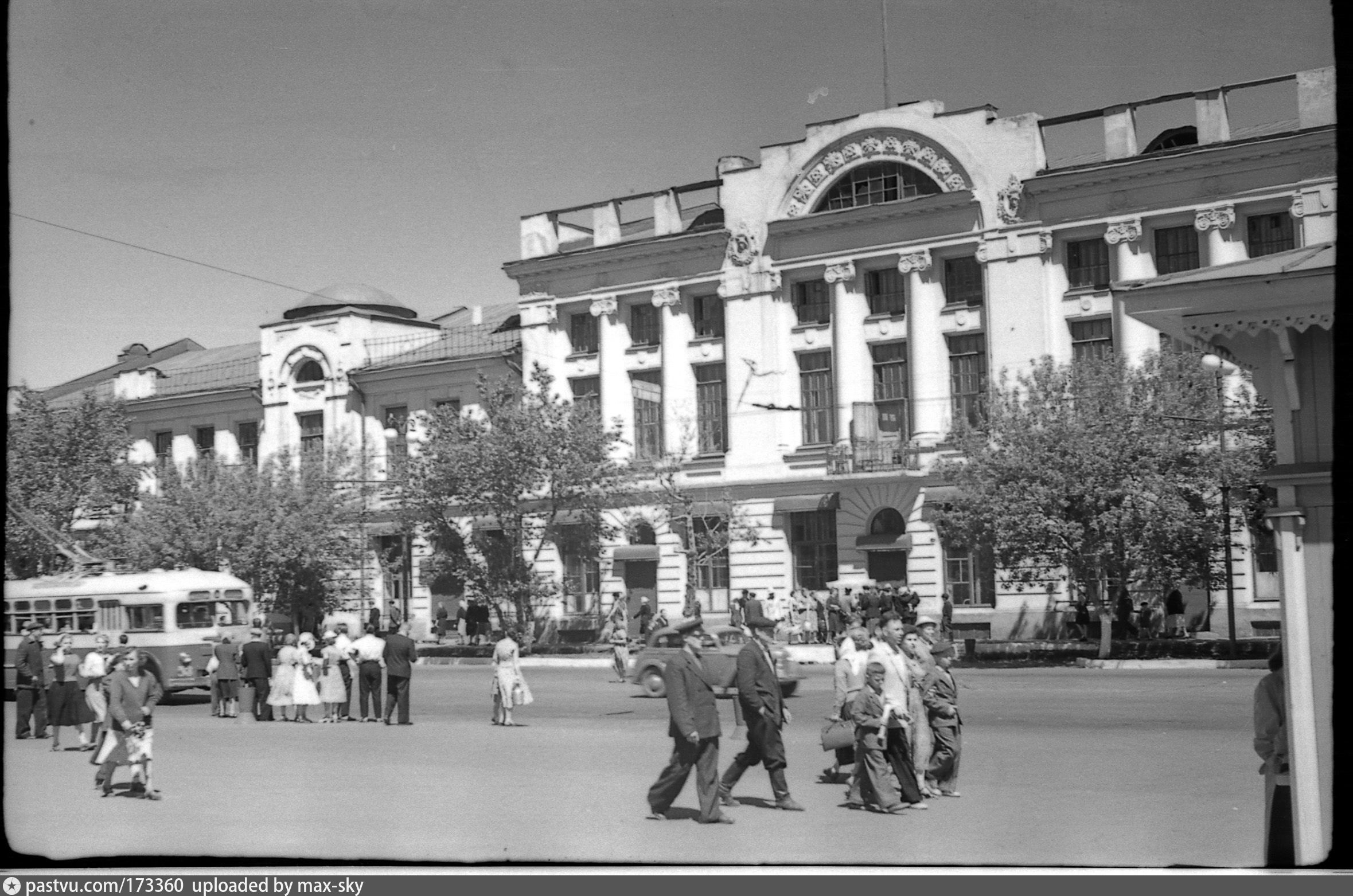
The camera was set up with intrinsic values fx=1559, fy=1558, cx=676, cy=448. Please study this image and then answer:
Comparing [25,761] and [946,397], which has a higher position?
[946,397]

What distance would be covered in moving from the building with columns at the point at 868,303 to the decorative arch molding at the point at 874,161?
0.19ft

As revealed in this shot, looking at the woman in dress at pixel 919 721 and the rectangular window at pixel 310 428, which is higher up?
the rectangular window at pixel 310 428

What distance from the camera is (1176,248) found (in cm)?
3962

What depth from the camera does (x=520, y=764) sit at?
17844mm

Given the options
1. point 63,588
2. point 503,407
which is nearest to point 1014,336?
point 503,407

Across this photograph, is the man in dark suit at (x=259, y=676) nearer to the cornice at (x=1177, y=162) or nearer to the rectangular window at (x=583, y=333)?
the cornice at (x=1177, y=162)

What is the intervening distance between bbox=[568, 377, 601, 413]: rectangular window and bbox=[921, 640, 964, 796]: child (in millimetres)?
33376

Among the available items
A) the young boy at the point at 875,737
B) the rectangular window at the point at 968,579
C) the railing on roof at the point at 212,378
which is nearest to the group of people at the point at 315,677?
the young boy at the point at 875,737

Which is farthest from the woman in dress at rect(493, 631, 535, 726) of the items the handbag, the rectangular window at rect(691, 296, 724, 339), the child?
the rectangular window at rect(691, 296, 724, 339)

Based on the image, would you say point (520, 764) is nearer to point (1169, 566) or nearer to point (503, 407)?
point (1169, 566)

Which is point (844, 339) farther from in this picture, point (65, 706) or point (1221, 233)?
point (65, 706)

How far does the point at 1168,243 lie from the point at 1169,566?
10043mm

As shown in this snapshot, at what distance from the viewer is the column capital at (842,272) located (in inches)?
1764

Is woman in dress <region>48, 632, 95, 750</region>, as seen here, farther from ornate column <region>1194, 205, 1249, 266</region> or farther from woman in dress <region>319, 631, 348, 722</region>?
ornate column <region>1194, 205, 1249, 266</region>
